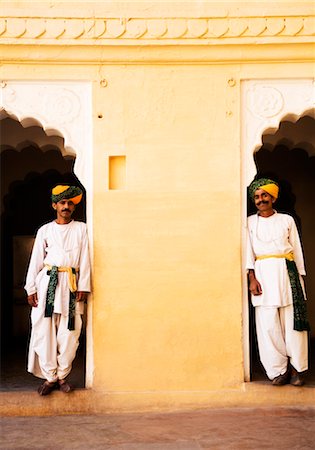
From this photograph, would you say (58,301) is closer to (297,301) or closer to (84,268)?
(84,268)

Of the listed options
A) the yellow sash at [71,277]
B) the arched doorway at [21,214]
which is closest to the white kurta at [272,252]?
the yellow sash at [71,277]

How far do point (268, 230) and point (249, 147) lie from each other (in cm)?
69

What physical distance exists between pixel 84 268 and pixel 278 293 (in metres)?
1.53

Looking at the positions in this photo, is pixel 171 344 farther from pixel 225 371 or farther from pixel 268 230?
pixel 268 230

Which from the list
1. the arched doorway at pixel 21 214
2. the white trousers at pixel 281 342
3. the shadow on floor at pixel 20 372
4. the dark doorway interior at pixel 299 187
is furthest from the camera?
the dark doorway interior at pixel 299 187

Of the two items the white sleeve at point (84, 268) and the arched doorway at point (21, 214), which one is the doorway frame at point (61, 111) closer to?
the white sleeve at point (84, 268)

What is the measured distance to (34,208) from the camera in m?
8.32

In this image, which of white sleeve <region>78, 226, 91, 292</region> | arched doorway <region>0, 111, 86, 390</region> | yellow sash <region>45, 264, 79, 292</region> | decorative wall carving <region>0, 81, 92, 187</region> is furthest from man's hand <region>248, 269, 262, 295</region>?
arched doorway <region>0, 111, 86, 390</region>

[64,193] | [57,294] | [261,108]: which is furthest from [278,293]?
[64,193]

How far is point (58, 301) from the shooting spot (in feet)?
16.6

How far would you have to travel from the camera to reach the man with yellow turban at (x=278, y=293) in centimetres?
514
